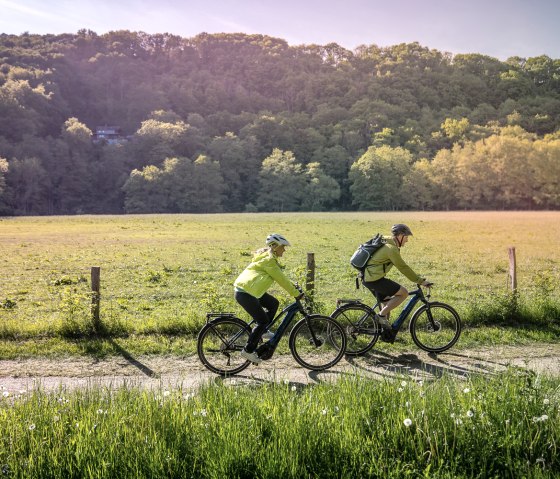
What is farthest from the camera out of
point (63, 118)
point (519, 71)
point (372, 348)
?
point (519, 71)

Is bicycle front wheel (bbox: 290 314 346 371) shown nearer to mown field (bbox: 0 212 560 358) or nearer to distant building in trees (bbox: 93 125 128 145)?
Answer: mown field (bbox: 0 212 560 358)

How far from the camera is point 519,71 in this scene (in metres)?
165

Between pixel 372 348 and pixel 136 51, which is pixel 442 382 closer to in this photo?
pixel 372 348

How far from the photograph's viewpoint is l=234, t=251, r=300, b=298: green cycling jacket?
8008 mm

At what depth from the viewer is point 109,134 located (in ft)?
497

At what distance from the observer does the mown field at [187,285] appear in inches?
407

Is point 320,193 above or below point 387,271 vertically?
above

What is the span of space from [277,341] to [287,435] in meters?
3.41

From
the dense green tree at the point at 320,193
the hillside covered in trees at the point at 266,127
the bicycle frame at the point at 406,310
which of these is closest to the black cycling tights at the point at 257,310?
the bicycle frame at the point at 406,310

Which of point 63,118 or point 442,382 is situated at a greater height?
point 63,118

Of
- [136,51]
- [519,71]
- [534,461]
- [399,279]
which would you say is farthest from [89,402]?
[136,51]

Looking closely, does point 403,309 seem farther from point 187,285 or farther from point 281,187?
point 281,187

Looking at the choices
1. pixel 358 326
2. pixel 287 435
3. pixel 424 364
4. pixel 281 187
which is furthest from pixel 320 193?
pixel 287 435

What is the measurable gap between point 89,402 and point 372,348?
562 cm
